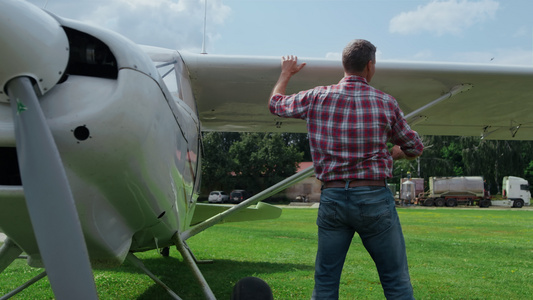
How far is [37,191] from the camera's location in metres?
1.73

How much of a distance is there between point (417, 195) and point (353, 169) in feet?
145

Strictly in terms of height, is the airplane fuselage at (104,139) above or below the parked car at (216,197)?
above

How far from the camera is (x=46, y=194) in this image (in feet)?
5.66

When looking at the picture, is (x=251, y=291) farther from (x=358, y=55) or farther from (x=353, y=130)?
(x=358, y=55)

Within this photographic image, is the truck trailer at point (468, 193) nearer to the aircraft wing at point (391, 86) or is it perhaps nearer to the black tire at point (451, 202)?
the black tire at point (451, 202)

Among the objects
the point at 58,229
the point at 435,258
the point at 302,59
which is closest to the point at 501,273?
the point at 435,258

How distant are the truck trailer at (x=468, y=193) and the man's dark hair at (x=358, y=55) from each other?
130 ft

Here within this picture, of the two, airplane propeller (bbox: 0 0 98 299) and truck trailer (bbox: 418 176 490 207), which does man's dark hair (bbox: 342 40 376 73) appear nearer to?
airplane propeller (bbox: 0 0 98 299)

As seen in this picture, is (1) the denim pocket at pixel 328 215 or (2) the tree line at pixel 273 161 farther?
(2) the tree line at pixel 273 161

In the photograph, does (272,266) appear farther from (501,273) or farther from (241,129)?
(501,273)

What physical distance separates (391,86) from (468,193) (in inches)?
1464

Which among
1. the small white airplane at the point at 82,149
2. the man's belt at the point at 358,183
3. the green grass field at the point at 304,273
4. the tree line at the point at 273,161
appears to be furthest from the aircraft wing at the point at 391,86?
the tree line at the point at 273,161

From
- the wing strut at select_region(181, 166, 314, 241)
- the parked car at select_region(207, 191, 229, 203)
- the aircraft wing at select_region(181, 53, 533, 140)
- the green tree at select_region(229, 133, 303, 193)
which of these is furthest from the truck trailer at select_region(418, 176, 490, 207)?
the wing strut at select_region(181, 166, 314, 241)

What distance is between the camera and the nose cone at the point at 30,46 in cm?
164
